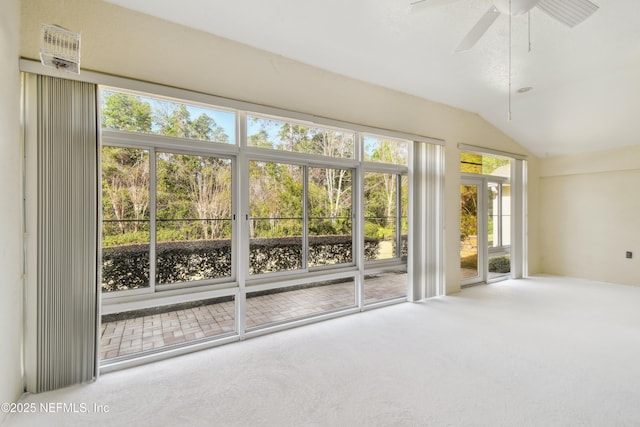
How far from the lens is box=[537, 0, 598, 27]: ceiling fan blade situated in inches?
75.5

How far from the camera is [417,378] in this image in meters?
2.37

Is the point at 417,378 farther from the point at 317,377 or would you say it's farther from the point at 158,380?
the point at 158,380

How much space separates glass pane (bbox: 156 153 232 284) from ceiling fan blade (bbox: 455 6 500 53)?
2415mm

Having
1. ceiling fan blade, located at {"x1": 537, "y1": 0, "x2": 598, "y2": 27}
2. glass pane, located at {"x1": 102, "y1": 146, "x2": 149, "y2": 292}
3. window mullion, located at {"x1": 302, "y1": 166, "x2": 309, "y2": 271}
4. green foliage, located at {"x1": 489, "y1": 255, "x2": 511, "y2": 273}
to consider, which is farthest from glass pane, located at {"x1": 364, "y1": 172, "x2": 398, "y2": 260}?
green foliage, located at {"x1": 489, "y1": 255, "x2": 511, "y2": 273}

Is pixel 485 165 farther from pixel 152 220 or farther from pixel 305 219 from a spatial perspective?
pixel 152 220

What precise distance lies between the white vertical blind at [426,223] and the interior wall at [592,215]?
3.28 metres

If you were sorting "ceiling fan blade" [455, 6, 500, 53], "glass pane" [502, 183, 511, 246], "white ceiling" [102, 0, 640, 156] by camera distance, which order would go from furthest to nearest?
"glass pane" [502, 183, 511, 246] → "white ceiling" [102, 0, 640, 156] → "ceiling fan blade" [455, 6, 500, 53]

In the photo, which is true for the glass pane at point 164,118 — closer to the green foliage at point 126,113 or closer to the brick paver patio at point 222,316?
the green foliage at point 126,113

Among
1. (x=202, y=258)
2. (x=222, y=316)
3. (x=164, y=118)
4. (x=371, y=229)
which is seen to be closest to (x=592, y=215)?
(x=371, y=229)

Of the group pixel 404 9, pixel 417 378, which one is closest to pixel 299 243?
pixel 417 378

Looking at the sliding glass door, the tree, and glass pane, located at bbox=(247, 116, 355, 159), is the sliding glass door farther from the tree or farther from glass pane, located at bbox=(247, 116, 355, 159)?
the tree

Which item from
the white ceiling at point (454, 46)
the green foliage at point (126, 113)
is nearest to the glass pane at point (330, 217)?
the white ceiling at point (454, 46)

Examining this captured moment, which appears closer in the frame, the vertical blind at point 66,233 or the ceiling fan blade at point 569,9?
the ceiling fan blade at point 569,9

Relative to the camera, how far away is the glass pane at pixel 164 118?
2570 mm
